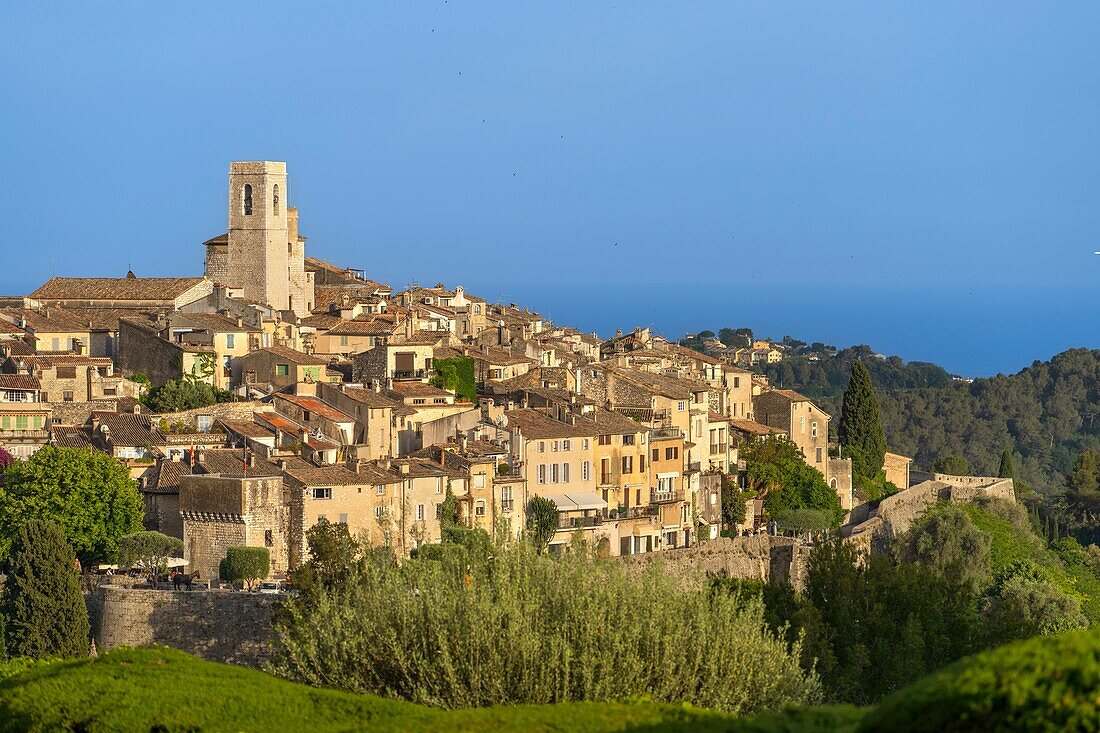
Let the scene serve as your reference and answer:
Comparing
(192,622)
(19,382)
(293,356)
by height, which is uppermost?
(293,356)

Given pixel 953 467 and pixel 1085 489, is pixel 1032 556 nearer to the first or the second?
pixel 1085 489

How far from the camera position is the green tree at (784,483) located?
47375 mm

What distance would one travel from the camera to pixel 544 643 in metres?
21.1

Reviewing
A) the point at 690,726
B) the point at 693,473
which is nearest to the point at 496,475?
the point at 693,473

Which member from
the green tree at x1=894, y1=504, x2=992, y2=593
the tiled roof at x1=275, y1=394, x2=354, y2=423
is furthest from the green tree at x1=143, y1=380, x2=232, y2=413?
the green tree at x1=894, y1=504, x2=992, y2=593

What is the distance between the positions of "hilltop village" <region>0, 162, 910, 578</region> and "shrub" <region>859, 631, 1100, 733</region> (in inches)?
720

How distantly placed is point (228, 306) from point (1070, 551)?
23.0 metres

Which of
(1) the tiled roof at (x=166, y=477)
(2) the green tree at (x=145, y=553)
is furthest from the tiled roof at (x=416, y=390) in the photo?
(2) the green tree at (x=145, y=553)

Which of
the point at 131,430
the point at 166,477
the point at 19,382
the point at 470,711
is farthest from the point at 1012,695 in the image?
the point at 19,382

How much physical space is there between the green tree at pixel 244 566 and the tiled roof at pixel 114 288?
68.7 feet

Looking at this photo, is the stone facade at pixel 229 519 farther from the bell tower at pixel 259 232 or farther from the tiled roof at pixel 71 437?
the bell tower at pixel 259 232

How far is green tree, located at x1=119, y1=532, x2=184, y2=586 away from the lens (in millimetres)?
32938

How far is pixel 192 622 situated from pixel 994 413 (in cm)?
6760

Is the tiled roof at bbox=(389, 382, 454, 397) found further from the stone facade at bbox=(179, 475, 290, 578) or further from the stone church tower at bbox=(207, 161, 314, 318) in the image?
the stone church tower at bbox=(207, 161, 314, 318)
